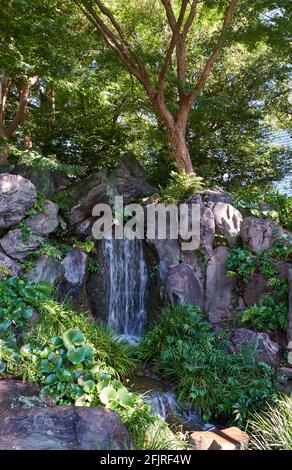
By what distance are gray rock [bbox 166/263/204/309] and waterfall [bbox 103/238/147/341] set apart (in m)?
0.78

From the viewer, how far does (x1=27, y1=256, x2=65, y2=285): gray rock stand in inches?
249

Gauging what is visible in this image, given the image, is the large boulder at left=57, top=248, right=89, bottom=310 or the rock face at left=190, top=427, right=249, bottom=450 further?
the large boulder at left=57, top=248, right=89, bottom=310

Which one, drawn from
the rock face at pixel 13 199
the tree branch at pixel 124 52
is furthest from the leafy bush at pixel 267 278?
the tree branch at pixel 124 52

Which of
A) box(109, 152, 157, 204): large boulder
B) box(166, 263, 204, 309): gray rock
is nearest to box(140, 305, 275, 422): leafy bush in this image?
box(166, 263, 204, 309): gray rock

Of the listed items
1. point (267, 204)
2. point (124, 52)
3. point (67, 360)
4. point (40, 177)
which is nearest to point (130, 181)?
point (40, 177)

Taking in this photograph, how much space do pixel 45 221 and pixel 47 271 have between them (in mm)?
944

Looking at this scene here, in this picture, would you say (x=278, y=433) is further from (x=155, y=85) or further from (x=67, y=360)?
(x=155, y=85)

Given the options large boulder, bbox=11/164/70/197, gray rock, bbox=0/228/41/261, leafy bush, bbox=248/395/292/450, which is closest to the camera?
leafy bush, bbox=248/395/292/450

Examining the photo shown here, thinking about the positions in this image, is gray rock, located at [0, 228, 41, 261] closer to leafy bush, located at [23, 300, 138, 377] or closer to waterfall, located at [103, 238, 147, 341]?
leafy bush, located at [23, 300, 138, 377]

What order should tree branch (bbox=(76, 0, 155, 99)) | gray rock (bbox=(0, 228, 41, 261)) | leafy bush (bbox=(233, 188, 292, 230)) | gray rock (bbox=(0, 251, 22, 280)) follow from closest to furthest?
gray rock (bbox=(0, 251, 22, 280))
gray rock (bbox=(0, 228, 41, 261))
leafy bush (bbox=(233, 188, 292, 230))
tree branch (bbox=(76, 0, 155, 99))

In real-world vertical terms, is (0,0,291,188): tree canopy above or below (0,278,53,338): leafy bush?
above

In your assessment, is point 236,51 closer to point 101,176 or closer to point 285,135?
point 285,135

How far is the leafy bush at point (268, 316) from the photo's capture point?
6.17 meters
